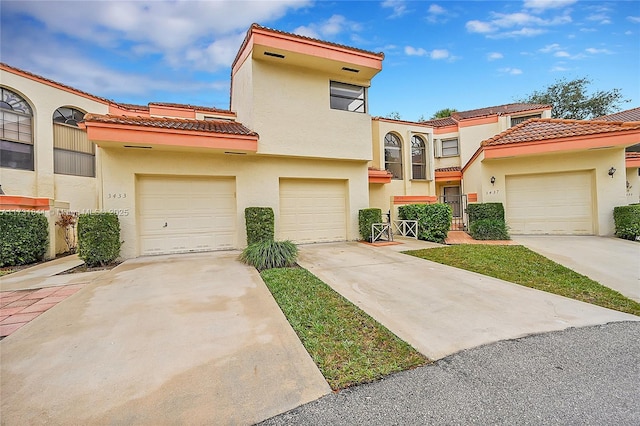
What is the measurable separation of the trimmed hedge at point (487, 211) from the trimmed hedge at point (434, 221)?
1.76 metres

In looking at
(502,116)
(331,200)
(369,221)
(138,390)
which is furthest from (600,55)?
(138,390)

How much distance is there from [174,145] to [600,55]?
1566 cm

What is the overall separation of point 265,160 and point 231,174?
126 centimetres

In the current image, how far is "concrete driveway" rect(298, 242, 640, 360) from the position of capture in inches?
131

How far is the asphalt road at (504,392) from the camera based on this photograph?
201cm

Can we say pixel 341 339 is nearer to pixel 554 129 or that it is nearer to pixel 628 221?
pixel 628 221

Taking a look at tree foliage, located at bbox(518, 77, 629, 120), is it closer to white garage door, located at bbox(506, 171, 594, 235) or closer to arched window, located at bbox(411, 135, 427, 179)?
arched window, located at bbox(411, 135, 427, 179)

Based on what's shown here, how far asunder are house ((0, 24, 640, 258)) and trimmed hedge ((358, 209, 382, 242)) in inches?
17.4

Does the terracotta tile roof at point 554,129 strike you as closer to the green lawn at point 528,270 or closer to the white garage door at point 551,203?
the white garage door at point 551,203

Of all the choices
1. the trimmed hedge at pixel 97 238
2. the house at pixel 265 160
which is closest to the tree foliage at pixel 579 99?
the house at pixel 265 160

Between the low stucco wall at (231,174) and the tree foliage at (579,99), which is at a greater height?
the tree foliage at (579,99)

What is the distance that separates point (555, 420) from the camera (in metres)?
1.99

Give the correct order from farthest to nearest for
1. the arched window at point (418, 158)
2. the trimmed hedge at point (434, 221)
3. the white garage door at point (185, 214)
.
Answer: the arched window at point (418, 158) < the trimmed hedge at point (434, 221) < the white garage door at point (185, 214)

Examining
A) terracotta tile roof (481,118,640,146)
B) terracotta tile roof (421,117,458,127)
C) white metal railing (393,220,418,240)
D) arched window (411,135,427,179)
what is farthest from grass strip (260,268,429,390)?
terracotta tile roof (421,117,458,127)
